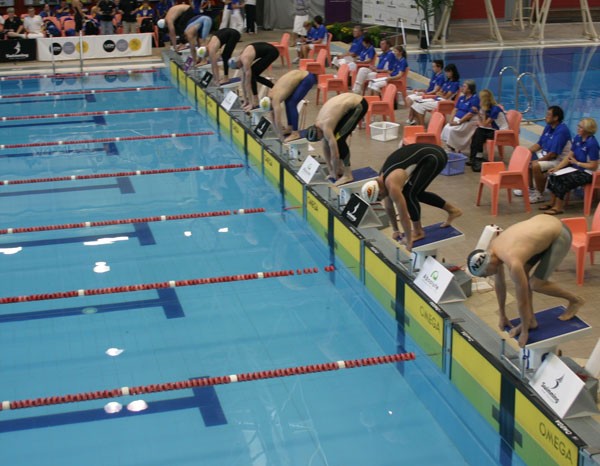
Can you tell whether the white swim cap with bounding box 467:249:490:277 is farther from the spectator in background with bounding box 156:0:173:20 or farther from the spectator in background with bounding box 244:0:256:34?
the spectator in background with bounding box 244:0:256:34

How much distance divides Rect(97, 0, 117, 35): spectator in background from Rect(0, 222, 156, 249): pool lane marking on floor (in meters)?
10.9

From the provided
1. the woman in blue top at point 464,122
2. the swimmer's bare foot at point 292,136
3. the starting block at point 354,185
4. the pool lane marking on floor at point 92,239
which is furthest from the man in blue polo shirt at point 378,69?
the pool lane marking on floor at point 92,239

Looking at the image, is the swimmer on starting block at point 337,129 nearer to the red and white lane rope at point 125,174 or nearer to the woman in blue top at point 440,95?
the red and white lane rope at point 125,174

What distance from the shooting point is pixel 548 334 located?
208 inches

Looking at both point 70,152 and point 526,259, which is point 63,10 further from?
point 526,259

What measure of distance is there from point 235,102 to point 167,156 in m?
1.35

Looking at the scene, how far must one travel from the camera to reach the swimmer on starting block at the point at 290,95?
1012 centimetres

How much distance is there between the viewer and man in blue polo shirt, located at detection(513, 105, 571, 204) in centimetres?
846

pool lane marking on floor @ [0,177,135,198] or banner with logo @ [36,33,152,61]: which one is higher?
banner with logo @ [36,33,152,61]

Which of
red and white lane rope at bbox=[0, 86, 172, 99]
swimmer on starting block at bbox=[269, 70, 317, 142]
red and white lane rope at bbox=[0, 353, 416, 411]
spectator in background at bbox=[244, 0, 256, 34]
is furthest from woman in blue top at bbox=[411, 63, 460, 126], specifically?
spectator in background at bbox=[244, 0, 256, 34]

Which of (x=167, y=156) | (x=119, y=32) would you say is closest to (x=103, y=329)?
(x=167, y=156)

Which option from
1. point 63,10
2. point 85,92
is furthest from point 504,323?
point 63,10

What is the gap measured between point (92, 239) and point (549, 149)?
4.35 metres

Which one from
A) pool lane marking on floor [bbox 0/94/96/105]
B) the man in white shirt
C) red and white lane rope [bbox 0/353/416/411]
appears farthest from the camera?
the man in white shirt
